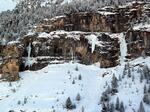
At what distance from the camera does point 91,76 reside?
313 ft

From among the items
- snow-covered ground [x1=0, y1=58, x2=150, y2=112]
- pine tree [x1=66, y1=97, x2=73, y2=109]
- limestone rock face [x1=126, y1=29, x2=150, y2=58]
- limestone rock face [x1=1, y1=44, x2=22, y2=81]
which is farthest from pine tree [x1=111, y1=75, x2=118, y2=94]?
limestone rock face [x1=1, y1=44, x2=22, y2=81]

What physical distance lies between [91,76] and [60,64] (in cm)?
906

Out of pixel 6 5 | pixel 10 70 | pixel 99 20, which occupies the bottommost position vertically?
pixel 10 70

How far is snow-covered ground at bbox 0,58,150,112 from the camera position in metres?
83.2

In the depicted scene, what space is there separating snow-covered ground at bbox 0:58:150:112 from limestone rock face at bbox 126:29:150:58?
9.55ft

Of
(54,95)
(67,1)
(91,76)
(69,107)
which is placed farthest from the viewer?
(67,1)

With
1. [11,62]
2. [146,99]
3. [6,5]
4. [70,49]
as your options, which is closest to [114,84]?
[146,99]

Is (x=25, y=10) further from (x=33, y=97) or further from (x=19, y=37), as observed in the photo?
(x=33, y=97)

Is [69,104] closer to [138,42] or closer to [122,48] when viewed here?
[122,48]

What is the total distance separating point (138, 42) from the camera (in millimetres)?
102562

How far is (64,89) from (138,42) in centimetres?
2021

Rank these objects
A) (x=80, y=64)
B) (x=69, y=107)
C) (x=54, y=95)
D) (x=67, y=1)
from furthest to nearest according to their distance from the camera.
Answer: (x=67, y=1) → (x=80, y=64) → (x=54, y=95) → (x=69, y=107)

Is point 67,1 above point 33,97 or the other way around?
above

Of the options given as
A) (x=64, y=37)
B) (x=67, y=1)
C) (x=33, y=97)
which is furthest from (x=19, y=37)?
(x=33, y=97)
